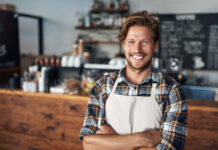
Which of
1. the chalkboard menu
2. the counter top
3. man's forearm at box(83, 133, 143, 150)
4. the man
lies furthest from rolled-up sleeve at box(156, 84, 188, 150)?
the chalkboard menu

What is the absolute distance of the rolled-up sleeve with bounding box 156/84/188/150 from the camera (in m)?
1.15

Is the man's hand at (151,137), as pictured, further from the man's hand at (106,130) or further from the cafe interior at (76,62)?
the cafe interior at (76,62)

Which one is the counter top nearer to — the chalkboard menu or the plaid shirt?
the plaid shirt

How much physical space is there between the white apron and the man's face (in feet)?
0.53

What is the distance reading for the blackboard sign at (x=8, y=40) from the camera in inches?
146

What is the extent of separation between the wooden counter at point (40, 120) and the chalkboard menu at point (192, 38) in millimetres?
2398

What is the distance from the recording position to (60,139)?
2584 millimetres

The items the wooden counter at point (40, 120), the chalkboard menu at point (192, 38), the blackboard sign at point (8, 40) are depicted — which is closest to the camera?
the wooden counter at point (40, 120)

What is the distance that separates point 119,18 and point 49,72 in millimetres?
2529

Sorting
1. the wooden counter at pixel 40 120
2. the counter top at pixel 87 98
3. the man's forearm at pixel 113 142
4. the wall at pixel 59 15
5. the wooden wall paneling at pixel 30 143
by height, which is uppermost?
the wall at pixel 59 15

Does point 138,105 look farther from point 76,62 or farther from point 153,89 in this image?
point 76,62

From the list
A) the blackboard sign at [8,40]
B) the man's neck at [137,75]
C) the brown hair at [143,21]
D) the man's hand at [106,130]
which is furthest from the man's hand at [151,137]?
the blackboard sign at [8,40]

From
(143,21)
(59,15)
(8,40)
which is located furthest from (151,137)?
(59,15)

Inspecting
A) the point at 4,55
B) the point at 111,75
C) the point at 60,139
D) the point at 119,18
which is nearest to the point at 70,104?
the point at 60,139
